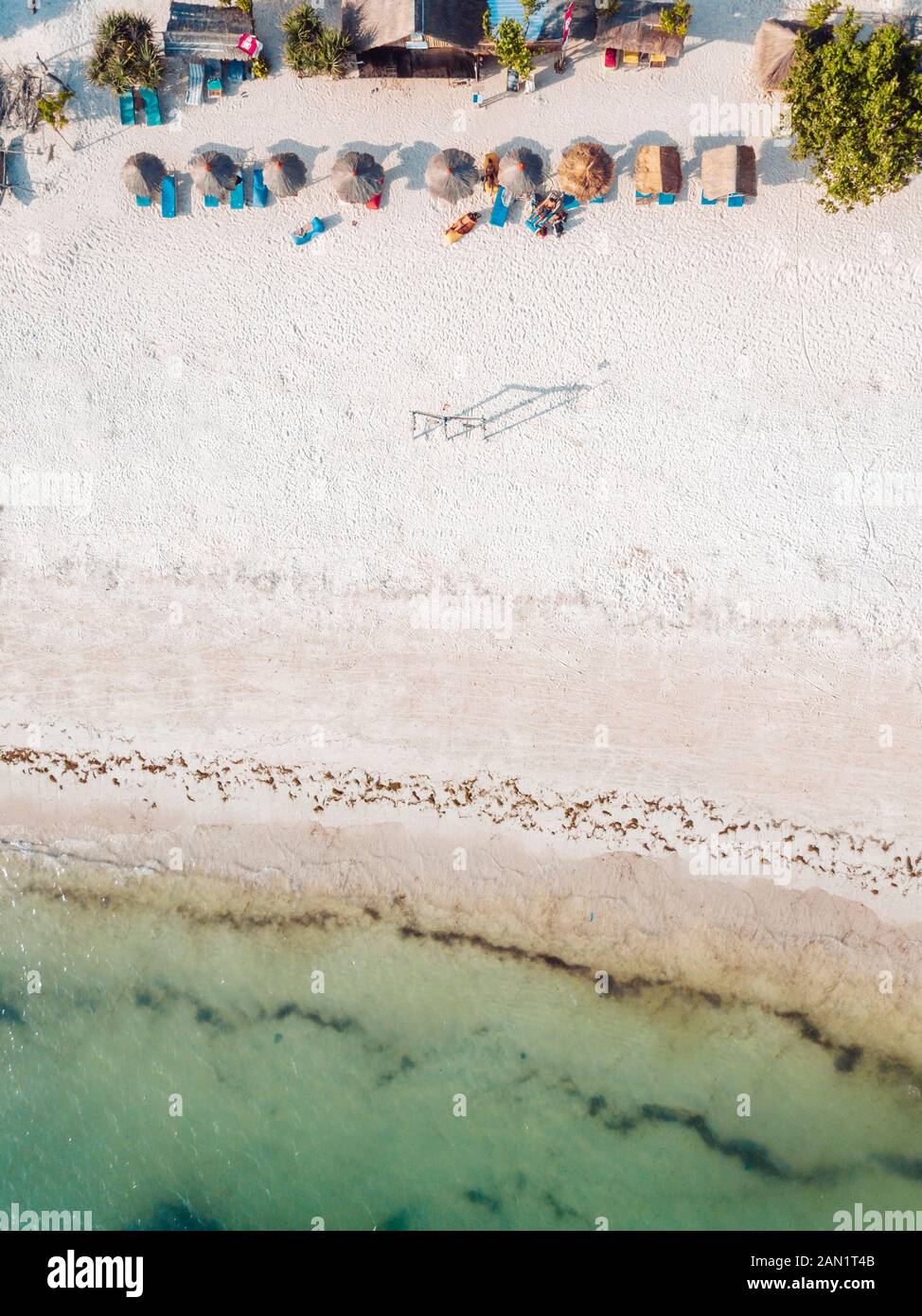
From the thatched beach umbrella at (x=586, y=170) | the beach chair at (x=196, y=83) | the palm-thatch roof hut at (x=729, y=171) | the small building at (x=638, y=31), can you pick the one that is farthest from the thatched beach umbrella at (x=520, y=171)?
the beach chair at (x=196, y=83)

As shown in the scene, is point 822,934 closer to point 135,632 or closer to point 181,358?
point 135,632

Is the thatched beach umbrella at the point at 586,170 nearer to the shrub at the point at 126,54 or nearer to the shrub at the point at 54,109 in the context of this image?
the shrub at the point at 126,54

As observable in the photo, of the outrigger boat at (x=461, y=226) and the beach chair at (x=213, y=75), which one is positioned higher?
the beach chair at (x=213, y=75)

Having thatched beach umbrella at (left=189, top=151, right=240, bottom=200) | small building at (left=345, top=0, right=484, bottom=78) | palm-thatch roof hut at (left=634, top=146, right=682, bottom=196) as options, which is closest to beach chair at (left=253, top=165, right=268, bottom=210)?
thatched beach umbrella at (left=189, top=151, right=240, bottom=200)

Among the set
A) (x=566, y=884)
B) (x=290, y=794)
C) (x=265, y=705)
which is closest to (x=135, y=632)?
(x=265, y=705)

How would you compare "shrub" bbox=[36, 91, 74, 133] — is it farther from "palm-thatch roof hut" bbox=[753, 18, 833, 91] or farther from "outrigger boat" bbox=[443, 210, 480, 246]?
"palm-thatch roof hut" bbox=[753, 18, 833, 91]
